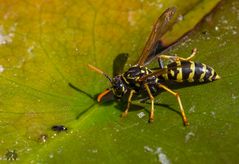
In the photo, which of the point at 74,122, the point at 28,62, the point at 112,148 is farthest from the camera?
the point at 28,62

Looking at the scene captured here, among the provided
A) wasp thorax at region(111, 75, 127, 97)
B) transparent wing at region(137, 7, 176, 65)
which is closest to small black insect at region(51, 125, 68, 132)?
wasp thorax at region(111, 75, 127, 97)

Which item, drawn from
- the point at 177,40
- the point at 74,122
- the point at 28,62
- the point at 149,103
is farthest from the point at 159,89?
the point at 28,62

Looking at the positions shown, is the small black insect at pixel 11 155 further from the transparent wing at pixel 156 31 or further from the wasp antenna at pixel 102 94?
the transparent wing at pixel 156 31

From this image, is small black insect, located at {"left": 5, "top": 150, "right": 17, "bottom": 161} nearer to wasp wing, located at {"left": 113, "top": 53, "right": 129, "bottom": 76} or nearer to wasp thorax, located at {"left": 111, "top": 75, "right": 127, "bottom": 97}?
wasp thorax, located at {"left": 111, "top": 75, "right": 127, "bottom": 97}

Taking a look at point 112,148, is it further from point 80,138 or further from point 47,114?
point 47,114

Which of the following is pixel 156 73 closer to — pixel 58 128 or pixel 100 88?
pixel 100 88

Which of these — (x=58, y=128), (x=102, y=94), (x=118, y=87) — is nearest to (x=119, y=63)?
(x=118, y=87)

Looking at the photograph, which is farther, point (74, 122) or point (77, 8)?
point (77, 8)
